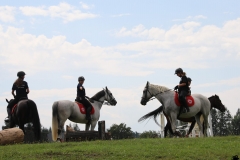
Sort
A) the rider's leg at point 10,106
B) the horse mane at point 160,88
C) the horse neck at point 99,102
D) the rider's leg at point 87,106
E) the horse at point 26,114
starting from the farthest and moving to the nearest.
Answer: the horse neck at point 99,102 < the horse mane at point 160,88 < the rider's leg at point 87,106 < the rider's leg at point 10,106 < the horse at point 26,114

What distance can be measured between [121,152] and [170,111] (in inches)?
294

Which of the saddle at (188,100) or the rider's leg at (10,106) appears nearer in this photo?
the rider's leg at (10,106)

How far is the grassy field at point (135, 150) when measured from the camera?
15.1 m

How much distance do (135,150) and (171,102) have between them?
6.97 meters

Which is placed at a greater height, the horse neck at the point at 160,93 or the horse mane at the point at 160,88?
the horse mane at the point at 160,88

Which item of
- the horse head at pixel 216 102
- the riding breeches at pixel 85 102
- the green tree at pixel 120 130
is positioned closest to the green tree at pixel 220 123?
the green tree at pixel 120 130

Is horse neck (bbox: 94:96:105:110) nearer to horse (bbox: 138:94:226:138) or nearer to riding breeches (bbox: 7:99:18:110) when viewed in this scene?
horse (bbox: 138:94:226:138)

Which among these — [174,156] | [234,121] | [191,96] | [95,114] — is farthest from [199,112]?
[234,121]

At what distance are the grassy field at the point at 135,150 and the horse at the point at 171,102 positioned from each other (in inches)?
161

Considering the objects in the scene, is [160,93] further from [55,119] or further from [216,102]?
[55,119]

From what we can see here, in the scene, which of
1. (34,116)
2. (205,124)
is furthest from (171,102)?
(34,116)

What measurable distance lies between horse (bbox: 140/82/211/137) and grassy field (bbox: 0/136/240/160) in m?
4.08

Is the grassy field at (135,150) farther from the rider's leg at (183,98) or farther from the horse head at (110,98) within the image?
the horse head at (110,98)

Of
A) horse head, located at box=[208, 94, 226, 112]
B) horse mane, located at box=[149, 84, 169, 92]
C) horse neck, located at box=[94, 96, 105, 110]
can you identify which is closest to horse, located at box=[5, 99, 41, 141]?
horse neck, located at box=[94, 96, 105, 110]
